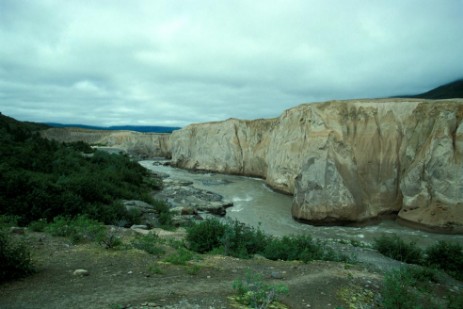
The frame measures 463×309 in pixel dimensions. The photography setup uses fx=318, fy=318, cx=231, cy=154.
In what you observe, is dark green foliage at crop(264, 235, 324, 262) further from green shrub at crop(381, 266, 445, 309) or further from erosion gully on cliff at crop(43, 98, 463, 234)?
erosion gully on cliff at crop(43, 98, 463, 234)

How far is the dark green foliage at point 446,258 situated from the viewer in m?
10.0

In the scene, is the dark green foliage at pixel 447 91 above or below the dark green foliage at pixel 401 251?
above

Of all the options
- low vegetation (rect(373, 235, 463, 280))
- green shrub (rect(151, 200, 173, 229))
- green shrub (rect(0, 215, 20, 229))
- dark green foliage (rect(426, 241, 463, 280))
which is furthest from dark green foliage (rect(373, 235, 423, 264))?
green shrub (rect(0, 215, 20, 229))

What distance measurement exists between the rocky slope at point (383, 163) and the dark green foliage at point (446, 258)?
5.37 m

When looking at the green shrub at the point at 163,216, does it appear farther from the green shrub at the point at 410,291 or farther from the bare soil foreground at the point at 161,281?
the green shrub at the point at 410,291

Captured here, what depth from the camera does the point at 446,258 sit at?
33.8 ft

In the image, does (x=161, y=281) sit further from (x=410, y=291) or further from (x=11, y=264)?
(x=410, y=291)

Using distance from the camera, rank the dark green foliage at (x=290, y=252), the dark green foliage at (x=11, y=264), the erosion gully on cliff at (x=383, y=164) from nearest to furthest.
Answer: the dark green foliage at (x=11, y=264), the dark green foliage at (x=290, y=252), the erosion gully on cliff at (x=383, y=164)

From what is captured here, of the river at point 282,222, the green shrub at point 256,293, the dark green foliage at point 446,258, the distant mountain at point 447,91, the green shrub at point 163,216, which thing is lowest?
the river at point 282,222

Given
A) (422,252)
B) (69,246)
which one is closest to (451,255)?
(422,252)

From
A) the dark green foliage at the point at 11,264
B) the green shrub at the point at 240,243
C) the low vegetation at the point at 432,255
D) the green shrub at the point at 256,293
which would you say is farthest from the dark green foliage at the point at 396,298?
the dark green foliage at the point at 11,264

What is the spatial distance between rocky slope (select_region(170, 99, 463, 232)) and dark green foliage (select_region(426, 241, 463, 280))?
17.6 ft

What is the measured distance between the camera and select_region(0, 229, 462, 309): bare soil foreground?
4.64m

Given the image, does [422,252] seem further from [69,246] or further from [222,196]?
[222,196]
